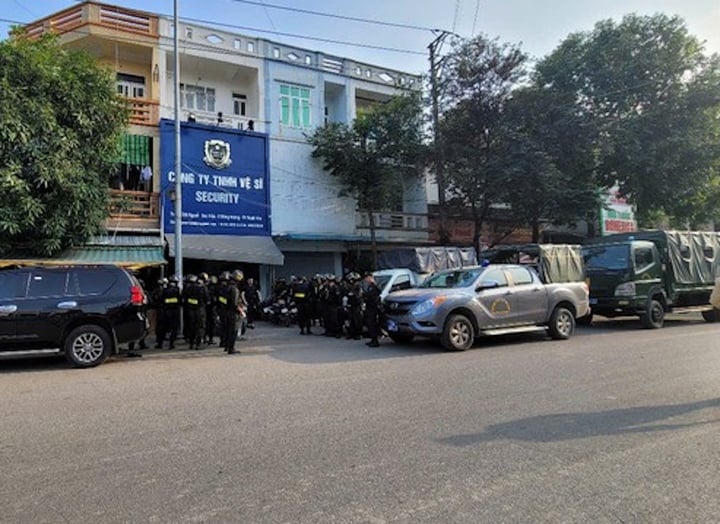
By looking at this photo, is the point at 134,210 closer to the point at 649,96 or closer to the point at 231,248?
the point at 231,248

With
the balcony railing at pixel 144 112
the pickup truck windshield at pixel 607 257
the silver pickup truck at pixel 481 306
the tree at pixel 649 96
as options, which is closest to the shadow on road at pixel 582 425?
the silver pickup truck at pixel 481 306

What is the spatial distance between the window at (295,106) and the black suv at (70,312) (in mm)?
13639

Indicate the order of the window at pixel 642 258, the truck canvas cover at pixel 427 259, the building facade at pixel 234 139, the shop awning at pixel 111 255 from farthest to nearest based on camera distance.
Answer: the building facade at pixel 234 139 < the truck canvas cover at pixel 427 259 < the window at pixel 642 258 < the shop awning at pixel 111 255

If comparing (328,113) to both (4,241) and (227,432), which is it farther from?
(227,432)

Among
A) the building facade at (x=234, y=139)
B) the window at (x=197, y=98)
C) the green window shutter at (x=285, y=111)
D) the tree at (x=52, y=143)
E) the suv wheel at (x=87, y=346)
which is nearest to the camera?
the suv wheel at (x=87, y=346)

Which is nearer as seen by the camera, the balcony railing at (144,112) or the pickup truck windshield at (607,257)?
the pickup truck windshield at (607,257)

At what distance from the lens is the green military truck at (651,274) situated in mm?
14891

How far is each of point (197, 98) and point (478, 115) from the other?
429 inches

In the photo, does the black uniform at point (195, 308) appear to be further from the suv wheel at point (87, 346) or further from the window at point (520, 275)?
the window at point (520, 275)

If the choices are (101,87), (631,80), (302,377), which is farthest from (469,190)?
(302,377)

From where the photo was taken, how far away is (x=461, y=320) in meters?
11.4

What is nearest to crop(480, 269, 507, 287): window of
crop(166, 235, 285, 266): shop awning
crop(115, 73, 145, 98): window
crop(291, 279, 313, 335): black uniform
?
crop(291, 279, 313, 335): black uniform

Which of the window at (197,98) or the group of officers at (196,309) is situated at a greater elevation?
the window at (197,98)

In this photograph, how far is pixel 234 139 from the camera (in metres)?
21.2
